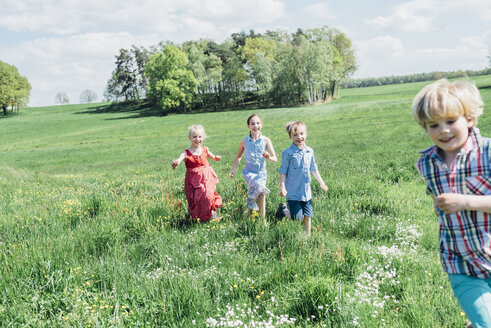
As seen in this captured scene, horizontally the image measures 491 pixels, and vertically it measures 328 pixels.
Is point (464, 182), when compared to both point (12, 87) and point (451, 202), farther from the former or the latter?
point (12, 87)

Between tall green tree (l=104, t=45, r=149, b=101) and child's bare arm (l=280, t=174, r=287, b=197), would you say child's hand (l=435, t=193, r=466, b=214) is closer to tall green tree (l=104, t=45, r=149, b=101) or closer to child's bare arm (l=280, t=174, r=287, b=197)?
child's bare arm (l=280, t=174, r=287, b=197)

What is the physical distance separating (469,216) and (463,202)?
0.71 feet

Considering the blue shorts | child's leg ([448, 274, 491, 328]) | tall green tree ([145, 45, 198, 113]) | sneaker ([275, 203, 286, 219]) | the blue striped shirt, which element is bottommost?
sneaker ([275, 203, 286, 219])

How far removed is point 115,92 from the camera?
94.1 metres

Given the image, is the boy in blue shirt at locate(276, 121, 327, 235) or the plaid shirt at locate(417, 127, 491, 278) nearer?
the plaid shirt at locate(417, 127, 491, 278)

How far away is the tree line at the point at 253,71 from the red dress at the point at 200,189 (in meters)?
57.5

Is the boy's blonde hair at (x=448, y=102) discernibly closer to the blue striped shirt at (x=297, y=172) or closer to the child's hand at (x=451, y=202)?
the child's hand at (x=451, y=202)

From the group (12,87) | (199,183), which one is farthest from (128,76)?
(199,183)

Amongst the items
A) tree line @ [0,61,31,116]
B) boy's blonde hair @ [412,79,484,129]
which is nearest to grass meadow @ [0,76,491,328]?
boy's blonde hair @ [412,79,484,129]

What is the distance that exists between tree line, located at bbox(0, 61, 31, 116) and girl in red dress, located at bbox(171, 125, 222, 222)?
285ft

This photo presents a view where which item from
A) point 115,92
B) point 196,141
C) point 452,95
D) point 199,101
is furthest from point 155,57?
point 452,95

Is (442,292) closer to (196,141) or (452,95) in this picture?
(452,95)

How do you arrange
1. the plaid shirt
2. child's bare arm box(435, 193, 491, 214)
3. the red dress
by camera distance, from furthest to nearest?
1. the red dress
2. the plaid shirt
3. child's bare arm box(435, 193, 491, 214)

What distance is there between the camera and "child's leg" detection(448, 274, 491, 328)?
234cm
